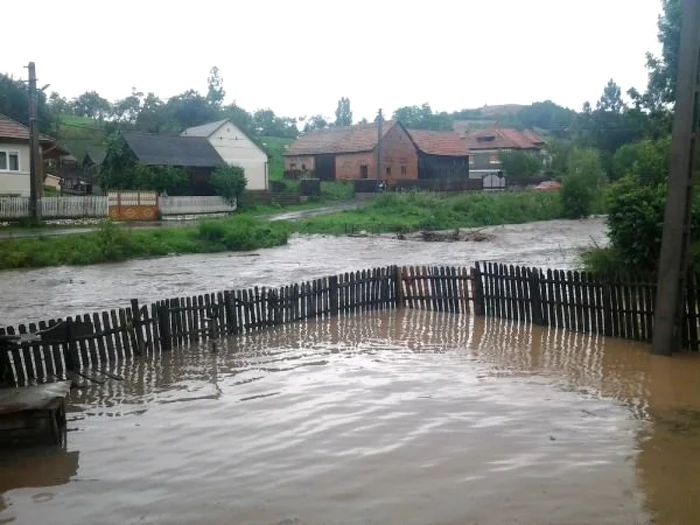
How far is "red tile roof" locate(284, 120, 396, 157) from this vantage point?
6844cm

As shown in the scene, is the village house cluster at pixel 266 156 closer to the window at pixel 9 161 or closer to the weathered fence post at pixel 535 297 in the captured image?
the window at pixel 9 161

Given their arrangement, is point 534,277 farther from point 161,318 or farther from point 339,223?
point 339,223

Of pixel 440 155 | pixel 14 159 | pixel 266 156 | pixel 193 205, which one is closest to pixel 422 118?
pixel 440 155

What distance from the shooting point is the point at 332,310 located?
14039mm

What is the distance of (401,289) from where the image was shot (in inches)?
594

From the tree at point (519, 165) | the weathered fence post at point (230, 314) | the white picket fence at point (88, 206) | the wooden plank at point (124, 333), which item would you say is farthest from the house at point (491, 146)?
the wooden plank at point (124, 333)

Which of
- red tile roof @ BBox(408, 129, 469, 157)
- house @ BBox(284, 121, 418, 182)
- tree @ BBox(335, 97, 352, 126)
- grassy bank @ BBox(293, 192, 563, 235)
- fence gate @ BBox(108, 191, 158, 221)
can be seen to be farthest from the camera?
tree @ BBox(335, 97, 352, 126)

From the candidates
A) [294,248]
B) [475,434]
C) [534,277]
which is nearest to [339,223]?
[294,248]

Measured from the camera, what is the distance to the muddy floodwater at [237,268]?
19.2 meters

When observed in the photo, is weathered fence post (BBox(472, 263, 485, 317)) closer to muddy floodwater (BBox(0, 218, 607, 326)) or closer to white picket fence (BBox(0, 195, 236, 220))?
muddy floodwater (BBox(0, 218, 607, 326))

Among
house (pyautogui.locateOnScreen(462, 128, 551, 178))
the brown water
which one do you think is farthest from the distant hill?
the brown water

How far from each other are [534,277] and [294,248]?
20604 millimetres

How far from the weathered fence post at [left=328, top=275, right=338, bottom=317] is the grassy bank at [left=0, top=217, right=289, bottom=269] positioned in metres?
15.6

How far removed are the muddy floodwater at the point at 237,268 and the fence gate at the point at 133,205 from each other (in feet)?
33.0
